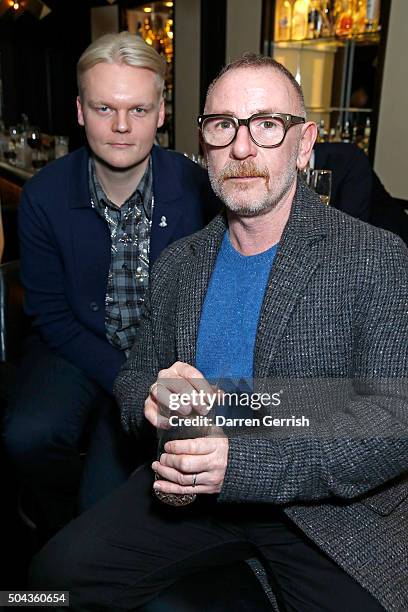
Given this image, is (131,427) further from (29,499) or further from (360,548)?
(29,499)

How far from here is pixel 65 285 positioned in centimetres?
188

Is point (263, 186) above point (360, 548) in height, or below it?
above

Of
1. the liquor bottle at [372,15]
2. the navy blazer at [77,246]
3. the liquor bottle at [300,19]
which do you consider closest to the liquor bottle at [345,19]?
the liquor bottle at [372,15]

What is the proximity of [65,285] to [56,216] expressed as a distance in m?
0.21

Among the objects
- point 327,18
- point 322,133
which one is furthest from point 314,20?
point 322,133

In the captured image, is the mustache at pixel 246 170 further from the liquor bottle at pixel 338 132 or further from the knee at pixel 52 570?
the liquor bottle at pixel 338 132

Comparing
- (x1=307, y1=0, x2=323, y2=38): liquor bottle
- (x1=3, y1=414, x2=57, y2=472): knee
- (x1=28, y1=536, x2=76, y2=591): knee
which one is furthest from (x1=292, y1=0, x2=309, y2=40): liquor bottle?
(x1=28, y1=536, x2=76, y2=591): knee

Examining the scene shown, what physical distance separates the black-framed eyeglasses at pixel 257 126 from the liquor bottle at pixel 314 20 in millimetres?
3253

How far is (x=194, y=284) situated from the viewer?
53.0 inches

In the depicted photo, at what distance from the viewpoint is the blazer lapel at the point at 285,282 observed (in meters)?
1.17

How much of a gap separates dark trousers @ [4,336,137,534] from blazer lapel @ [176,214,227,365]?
52 centimetres

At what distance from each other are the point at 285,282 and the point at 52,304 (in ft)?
3.03

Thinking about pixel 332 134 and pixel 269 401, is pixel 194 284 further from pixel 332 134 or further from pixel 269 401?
pixel 332 134

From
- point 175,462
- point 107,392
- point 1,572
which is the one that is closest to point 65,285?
point 107,392
